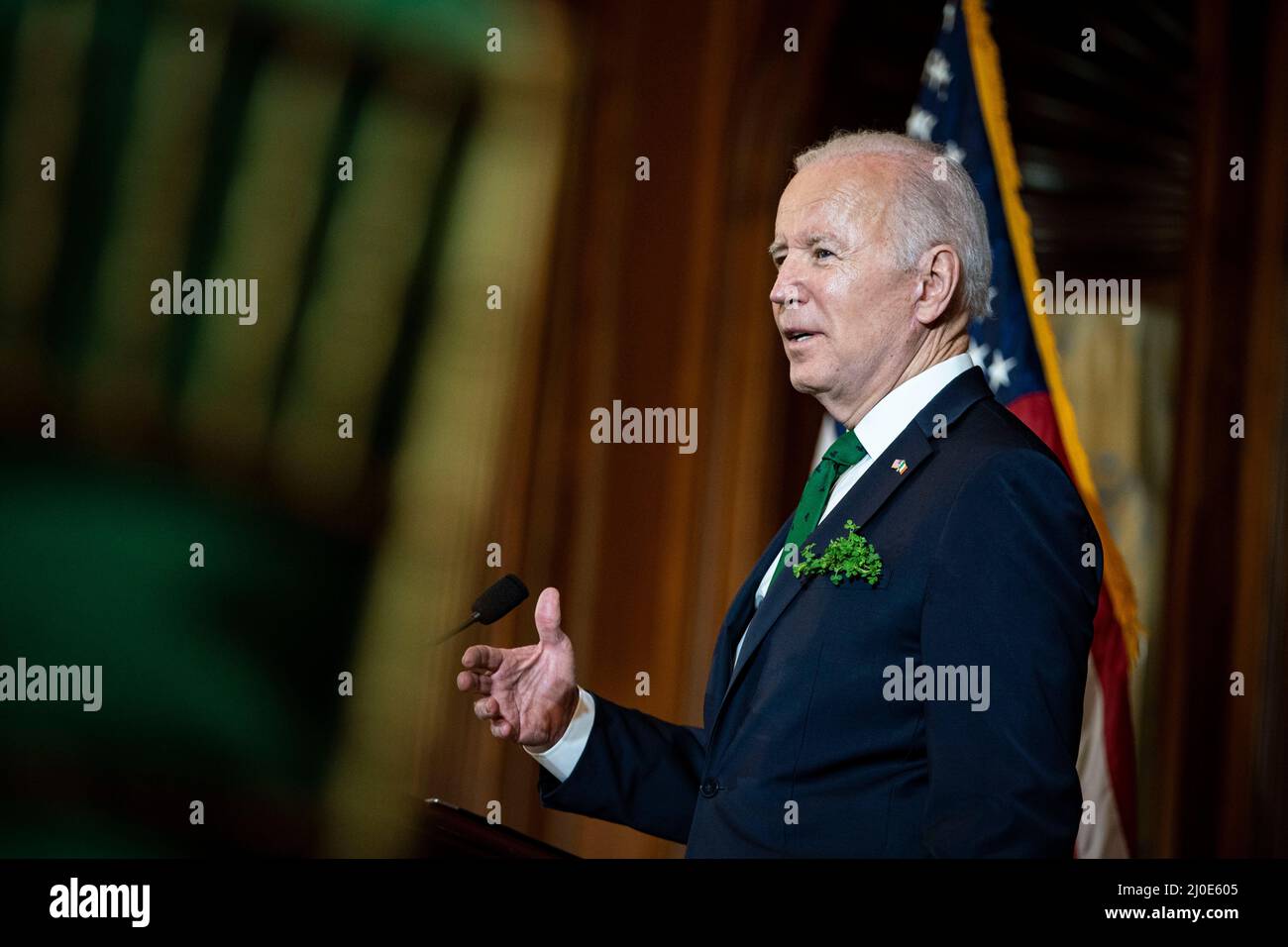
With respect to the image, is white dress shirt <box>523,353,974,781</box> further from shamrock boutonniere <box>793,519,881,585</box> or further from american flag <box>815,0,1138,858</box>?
american flag <box>815,0,1138,858</box>

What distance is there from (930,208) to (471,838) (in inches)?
40.5

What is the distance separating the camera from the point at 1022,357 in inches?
120

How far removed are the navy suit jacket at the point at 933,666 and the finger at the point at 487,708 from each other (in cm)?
32

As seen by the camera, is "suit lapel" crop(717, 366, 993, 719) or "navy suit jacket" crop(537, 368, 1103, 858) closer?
"navy suit jacket" crop(537, 368, 1103, 858)

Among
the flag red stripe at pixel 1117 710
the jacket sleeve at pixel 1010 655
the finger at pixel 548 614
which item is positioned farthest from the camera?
the flag red stripe at pixel 1117 710

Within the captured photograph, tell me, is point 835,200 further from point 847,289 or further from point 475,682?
point 475,682

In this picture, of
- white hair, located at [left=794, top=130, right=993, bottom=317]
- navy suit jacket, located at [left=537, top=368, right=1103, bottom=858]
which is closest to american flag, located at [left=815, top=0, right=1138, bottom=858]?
white hair, located at [left=794, top=130, right=993, bottom=317]

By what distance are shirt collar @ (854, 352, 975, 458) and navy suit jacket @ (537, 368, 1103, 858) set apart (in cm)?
3

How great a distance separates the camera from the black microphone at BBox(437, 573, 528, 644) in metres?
1.94

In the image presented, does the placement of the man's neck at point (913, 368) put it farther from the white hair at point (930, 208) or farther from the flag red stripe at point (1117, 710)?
the flag red stripe at point (1117, 710)

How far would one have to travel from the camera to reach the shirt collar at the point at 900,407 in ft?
6.15

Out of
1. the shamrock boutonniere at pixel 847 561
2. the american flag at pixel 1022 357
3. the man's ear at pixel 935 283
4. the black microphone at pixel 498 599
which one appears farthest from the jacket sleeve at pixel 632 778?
the american flag at pixel 1022 357
